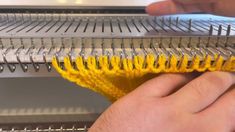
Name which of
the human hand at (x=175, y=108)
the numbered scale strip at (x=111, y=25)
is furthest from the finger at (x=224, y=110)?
the numbered scale strip at (x=111, y=25)

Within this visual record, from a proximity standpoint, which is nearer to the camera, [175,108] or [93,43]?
[175,108]

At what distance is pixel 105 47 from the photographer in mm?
400

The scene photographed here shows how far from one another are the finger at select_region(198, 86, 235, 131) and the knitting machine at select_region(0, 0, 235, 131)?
4 cm

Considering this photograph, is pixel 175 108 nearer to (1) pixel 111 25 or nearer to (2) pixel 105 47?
(2) pixel 105 47

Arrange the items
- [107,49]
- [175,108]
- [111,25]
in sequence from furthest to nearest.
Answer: [111,25] → [107,49] → [175,108]

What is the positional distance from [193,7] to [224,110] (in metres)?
0.24

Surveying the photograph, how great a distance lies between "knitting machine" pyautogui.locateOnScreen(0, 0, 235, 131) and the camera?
12.7 inches

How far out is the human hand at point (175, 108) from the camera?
0.91 ft

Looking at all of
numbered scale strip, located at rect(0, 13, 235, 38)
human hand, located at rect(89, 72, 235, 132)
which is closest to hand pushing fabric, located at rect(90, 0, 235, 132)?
human hand, located at rect(89, 72, 235, 132)

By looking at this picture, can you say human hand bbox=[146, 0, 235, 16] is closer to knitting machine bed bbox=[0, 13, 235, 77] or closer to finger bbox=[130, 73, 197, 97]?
knitting machine bed bbox=[0, 13, 235, 77]

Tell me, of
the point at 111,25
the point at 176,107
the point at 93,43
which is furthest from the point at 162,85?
the point at 111,25

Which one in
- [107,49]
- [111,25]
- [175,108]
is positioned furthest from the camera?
[111,25]

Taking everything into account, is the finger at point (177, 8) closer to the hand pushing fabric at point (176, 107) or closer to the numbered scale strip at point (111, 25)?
the numbered scale strip at point (111, 25)

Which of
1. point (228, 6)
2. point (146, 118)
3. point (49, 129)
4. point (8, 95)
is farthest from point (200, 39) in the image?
point (8, 95)
